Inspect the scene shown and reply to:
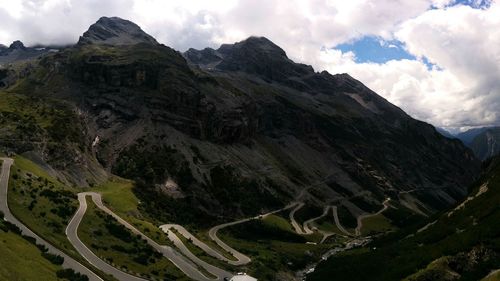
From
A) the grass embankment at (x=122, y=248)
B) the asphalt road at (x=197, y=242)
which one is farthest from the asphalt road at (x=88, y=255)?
the asphalt road at (x=197, y=242)

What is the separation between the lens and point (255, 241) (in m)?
167

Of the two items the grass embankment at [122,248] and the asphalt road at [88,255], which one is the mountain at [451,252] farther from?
the asphalt road at [88,255]

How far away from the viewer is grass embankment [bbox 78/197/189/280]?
85.4 metres

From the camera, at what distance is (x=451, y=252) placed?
61.7 metres

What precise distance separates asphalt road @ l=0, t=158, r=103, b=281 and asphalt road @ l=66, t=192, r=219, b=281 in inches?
444

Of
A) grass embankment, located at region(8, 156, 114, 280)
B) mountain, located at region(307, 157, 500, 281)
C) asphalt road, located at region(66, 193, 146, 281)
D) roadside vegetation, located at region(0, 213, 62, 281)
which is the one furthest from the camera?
grass embankment, located at region(8, 156, 114, 280)

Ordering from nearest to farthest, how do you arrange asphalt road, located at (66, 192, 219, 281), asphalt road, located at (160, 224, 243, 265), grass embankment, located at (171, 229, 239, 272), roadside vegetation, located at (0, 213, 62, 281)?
roadside vegetation, located at (0, 213, 62, 281)
asphalt road, located at (66, 192, 219, 281)
grass embankment, located at (171, 229, 239, 272)
asphalt road, located at (160, 224, 243, 265)

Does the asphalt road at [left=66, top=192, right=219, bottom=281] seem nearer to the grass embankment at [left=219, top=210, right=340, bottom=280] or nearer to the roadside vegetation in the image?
the grass embankment at [left=219, top=210, right=340, bottom=280]

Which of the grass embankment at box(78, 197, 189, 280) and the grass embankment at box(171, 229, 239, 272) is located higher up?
the grass embankment at box(78, 197, 189, 280)

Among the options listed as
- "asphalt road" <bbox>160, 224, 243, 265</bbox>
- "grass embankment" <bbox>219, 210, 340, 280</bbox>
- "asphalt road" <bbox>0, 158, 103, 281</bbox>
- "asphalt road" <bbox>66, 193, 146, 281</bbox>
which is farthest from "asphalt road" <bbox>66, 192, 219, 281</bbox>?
"grass embankment" <bbox>219, 210, 340, 280</bbox>

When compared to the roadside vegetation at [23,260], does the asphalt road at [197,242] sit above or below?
below

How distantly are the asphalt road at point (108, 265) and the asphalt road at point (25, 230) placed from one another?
1127cm

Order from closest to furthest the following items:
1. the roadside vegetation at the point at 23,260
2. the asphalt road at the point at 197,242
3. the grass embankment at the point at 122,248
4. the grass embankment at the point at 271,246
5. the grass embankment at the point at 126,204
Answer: the roadside vegetation at the point at 23,260 < the grass embankment at the point at 122,248 < the grass embankment at the point at 126,204 < the asphalt road at the point at 197,242 < the grass embankment at the point at 271,246

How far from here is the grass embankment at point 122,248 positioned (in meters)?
85.4
